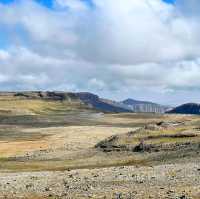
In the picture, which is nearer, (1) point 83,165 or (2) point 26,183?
(2) point 26,183

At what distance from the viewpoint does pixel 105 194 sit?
4197cm

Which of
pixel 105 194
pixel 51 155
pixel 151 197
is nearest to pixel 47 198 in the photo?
pixel 105 194

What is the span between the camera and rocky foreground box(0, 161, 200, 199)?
4109 centimetres

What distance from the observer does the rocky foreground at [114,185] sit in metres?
41.1

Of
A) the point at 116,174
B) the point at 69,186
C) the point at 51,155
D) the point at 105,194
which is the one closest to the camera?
the point at 105,194

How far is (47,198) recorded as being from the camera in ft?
138

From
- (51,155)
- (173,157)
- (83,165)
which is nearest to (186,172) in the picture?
(173,157)

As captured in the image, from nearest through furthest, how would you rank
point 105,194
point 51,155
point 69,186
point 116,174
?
point 105,194 < point 69,186 < point 116,174 < point 51,155

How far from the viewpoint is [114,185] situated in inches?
1870

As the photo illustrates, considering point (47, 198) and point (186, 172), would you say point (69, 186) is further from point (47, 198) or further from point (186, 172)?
point (186, 172)

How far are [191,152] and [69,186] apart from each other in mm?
34983

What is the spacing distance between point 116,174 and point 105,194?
46.6 feet

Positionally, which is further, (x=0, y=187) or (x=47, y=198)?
(x=0, y=187)

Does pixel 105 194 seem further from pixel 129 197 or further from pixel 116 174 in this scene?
pixel 116 174
